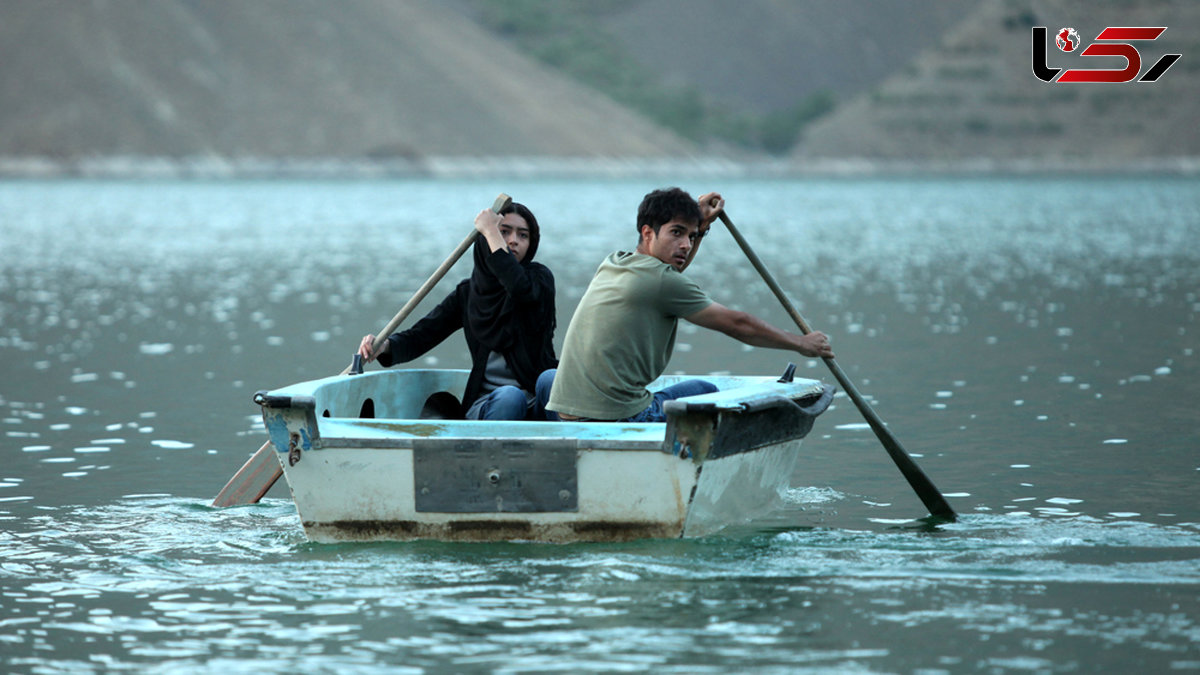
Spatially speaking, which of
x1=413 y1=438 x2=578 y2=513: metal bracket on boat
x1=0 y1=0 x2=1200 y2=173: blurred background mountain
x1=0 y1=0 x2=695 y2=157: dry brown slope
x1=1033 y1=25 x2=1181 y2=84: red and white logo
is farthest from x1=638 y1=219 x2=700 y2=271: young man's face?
x1=1033 y1=25 x2=1181 y2=84: red and white logo

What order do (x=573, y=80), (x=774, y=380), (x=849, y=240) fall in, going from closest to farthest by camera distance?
(x=774, y=380) < (x=849, y=240) < (x=573, y=80)

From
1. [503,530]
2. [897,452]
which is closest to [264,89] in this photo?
[897,452]

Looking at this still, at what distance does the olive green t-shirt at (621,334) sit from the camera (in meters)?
8.00

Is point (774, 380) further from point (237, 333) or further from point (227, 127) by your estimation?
point (227, 127)

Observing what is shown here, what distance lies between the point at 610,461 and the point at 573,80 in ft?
546

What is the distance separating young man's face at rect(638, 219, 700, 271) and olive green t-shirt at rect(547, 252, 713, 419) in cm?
8

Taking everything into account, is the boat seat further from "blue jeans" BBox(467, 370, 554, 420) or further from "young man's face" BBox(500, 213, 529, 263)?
"young man's face" BBox(500, 213, 529, 263)

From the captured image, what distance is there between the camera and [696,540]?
26.6 feet

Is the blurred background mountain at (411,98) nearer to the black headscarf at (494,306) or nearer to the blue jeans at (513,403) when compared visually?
the black headscarf at (494,306)

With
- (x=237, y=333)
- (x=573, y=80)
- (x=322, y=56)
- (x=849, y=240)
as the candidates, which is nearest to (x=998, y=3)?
(x=573, y=80)

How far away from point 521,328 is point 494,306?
0.66ft

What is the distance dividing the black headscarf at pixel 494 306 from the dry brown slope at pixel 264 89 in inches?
4506

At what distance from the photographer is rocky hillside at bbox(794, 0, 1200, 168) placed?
133m

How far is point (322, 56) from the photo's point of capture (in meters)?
136
